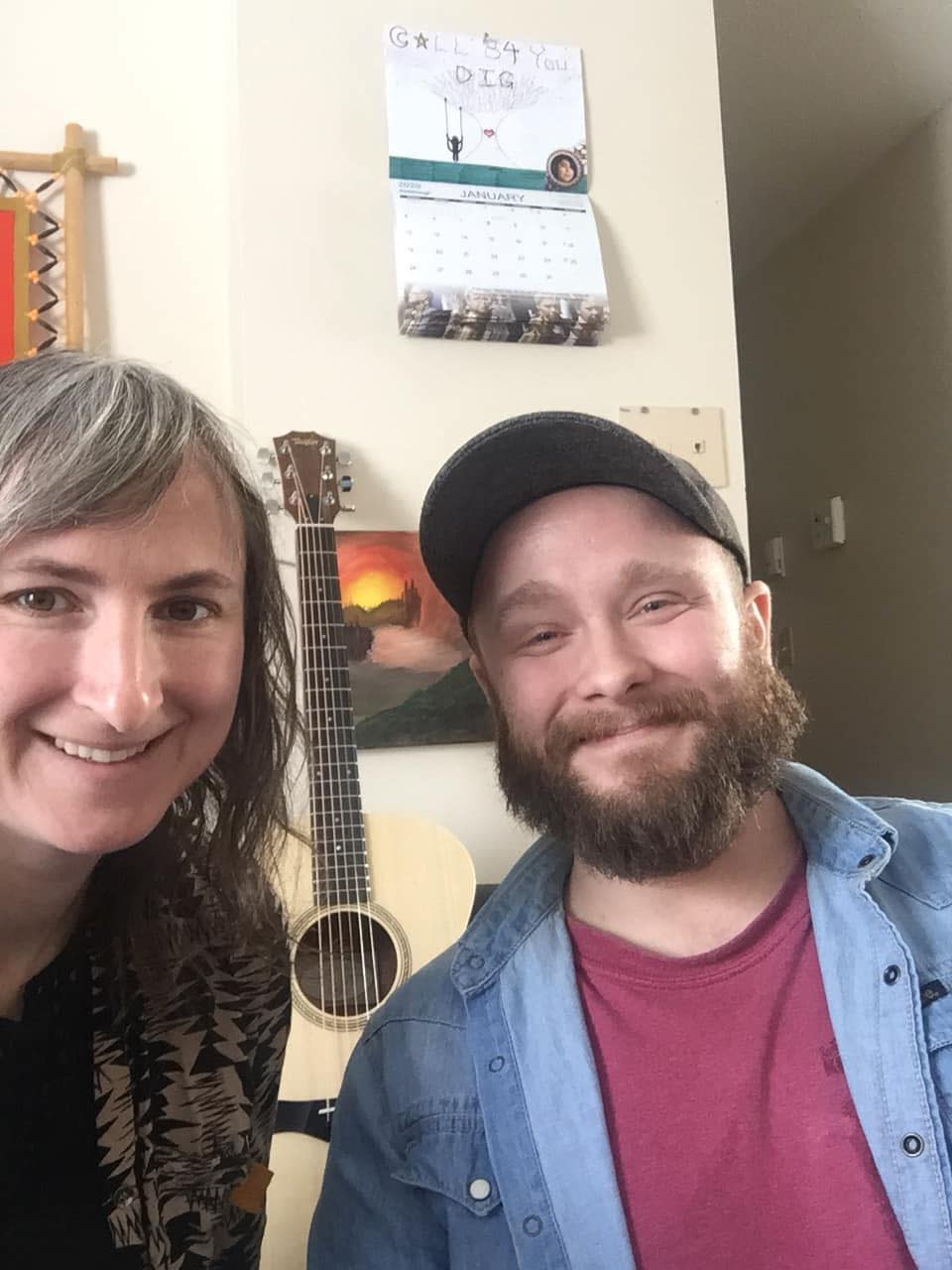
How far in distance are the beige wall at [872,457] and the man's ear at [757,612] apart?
4.12 feet

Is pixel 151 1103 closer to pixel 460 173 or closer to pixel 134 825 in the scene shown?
pixel 134 825

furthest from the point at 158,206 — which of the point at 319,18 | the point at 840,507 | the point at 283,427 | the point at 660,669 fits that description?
the point at 840,507

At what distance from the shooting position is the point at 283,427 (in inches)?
55.2

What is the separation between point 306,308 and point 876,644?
1.49 m

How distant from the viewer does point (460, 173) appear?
147cm

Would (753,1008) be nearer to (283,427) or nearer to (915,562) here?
(283,427)

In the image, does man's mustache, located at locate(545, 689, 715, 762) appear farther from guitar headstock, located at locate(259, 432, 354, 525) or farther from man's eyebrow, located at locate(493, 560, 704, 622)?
guitar headstock, located at locate(259, 432, 354, 525)

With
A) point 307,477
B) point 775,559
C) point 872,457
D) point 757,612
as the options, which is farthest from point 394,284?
point 775,559

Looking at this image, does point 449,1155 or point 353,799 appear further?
point 353,799

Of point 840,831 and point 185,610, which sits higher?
point 185,610

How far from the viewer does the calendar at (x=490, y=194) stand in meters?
1.44

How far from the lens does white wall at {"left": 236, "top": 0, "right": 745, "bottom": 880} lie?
142 centimetres

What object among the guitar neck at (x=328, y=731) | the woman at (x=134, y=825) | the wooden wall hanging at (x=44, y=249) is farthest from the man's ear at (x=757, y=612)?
the wooden wall hanging at (x=44, y=249)

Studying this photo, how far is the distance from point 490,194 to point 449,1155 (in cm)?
125
